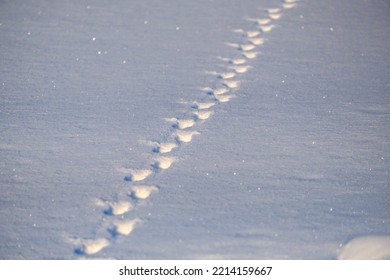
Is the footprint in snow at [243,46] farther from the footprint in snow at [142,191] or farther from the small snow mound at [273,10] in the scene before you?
the footprint in snow at [142,191]

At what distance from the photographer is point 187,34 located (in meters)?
3.39

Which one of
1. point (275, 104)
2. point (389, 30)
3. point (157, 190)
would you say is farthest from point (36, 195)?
point (389, 30)

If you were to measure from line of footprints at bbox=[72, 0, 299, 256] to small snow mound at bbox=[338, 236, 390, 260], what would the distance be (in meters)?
0.84

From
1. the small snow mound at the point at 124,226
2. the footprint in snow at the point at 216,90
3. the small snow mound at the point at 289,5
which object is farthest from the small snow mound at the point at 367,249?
the small snow mound at the point at 289,5

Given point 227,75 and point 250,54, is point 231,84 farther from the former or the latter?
point 250,54

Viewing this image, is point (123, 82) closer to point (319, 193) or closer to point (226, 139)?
point (226, 139)

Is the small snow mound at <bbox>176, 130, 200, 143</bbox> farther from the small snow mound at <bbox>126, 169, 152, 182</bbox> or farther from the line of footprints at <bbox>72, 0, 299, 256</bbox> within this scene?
the small snow mound at <bbox>126, 169, 152, 182</bbox>

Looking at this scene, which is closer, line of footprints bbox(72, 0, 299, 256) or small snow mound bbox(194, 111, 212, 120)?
line of footprints bbox(72, 0, 299, 256)

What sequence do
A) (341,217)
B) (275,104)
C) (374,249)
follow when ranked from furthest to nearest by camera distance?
(275,104) < (341,217) < (374,249)

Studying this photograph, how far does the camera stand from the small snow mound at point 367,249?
183cm

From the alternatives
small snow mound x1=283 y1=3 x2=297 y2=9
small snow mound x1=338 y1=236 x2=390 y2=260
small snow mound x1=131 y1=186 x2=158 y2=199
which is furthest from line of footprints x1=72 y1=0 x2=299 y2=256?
small snow mound x1=338 y1=236 x2=390 y2=260

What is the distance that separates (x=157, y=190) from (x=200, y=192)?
0.63 ft

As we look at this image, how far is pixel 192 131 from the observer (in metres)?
2.46

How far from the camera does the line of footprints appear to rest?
6.19 feet
